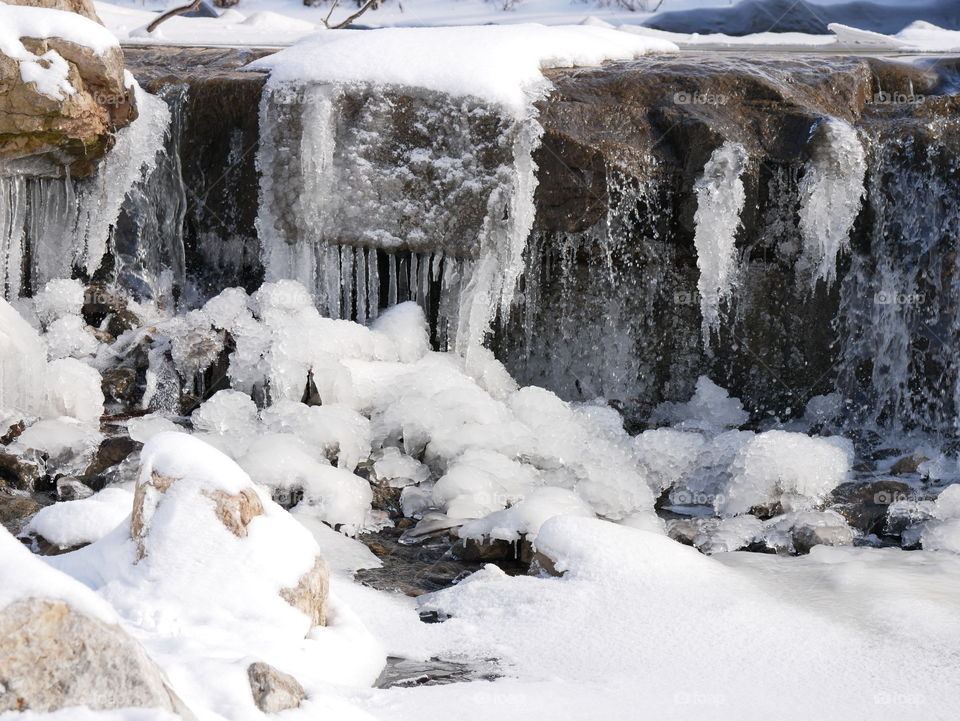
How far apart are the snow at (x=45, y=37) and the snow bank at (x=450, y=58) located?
99 cm

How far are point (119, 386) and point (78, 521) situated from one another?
235 centimetres

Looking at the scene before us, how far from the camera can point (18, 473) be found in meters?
4.52

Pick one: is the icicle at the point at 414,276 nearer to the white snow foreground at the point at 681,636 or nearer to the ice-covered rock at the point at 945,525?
the white snow foreground at the point at 681,636

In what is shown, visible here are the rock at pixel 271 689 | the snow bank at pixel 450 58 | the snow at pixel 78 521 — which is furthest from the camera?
the snow bank at pixel 450 58

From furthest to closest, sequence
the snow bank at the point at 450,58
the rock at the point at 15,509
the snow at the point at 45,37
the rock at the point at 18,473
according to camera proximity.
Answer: the snow bank at the point at 450,58 → the snow at the point at 45,37 → the rock at the point at 18,473 → the rock at the point at 15,509

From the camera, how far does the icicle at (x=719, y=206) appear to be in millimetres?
5480

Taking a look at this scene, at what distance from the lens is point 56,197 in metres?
6.06

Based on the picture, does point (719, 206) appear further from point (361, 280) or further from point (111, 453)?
point (111, 453)

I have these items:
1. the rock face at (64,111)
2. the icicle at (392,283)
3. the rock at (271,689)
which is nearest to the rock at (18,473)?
the rock face at (64,111)

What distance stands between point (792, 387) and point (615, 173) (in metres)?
1.47

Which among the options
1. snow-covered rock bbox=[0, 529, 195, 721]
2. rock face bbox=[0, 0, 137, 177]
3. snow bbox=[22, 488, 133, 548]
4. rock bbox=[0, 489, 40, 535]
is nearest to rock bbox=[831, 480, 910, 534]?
snow bbox=[22, 488, 133, 548]

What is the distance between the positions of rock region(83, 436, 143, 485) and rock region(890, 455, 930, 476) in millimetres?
3396

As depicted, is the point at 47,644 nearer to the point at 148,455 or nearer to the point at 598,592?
the point at 148,455

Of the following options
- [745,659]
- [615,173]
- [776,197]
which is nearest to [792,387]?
[776,197]
